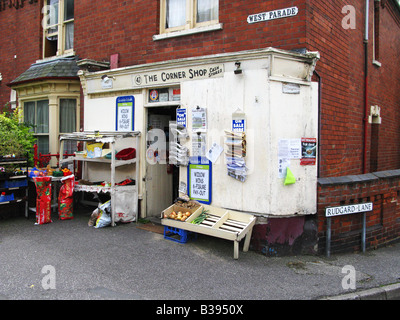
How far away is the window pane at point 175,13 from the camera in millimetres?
7348

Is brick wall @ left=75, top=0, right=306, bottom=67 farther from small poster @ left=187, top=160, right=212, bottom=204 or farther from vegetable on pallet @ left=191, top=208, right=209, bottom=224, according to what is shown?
vegetable on pallet @ left=191, top=208, right=209, bottom=224

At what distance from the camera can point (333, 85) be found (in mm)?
6695

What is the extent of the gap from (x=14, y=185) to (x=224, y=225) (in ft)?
15.3

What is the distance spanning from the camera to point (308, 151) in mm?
5914

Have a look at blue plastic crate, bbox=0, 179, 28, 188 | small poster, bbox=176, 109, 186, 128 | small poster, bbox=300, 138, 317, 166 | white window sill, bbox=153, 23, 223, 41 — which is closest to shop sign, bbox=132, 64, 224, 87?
small poster, bbox=176, 109, 186, 128

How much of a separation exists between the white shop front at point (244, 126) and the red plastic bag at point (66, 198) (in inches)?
92.2

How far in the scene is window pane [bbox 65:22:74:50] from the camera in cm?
967

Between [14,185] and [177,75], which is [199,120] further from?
[14,185]

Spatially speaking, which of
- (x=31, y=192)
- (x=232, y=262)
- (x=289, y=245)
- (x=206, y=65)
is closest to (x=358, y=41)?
(x=206, y=65)

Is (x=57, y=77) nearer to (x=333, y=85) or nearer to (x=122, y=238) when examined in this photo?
(x=122, y=238)

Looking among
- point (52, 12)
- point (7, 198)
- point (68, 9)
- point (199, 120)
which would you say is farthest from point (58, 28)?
point (199, 120)

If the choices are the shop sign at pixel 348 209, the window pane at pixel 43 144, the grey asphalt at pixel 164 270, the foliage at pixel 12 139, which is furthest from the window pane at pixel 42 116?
the shop sign at pixel 348 209

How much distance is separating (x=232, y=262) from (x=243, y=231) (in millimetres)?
517

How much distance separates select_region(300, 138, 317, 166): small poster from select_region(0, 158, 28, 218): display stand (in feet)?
18.9
